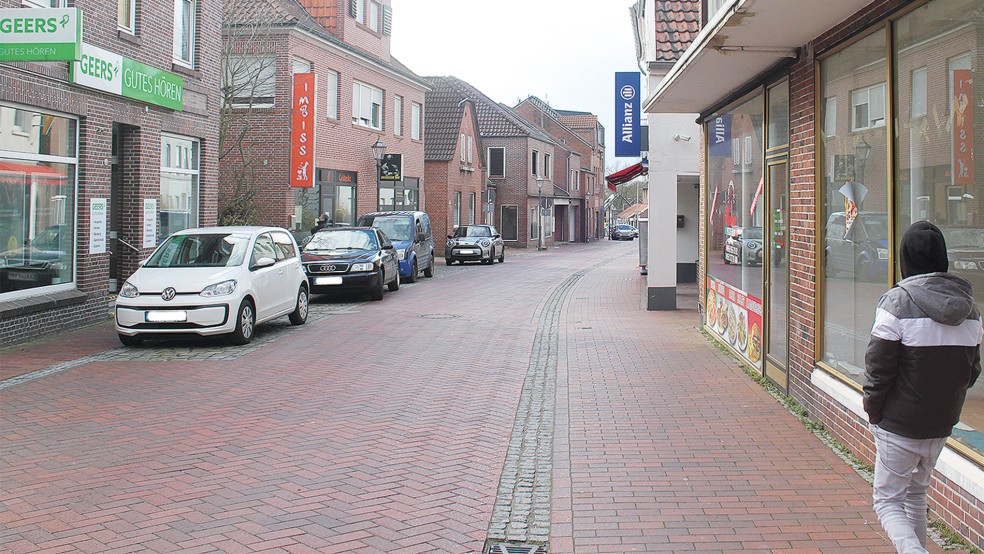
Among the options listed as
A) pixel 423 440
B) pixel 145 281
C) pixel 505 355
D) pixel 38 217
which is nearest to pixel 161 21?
pixel 38 217

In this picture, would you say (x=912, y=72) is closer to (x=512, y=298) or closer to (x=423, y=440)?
(x=423, y=440)

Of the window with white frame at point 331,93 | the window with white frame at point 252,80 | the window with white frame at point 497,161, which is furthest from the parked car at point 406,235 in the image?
the window with white frame at point 497,161

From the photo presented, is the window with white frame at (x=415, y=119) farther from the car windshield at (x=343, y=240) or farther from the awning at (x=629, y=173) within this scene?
the car windshield at (x=343, y=240)

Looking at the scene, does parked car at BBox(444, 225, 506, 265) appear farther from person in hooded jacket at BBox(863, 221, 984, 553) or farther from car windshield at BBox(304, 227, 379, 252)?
person in hooded jacket at BBox(863, 221, 984, 553)

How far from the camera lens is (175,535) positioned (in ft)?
16.0

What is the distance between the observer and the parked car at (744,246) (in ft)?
32.4

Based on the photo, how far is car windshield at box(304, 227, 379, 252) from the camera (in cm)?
1948

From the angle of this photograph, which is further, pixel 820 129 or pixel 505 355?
pixel 505 355

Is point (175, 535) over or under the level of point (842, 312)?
under

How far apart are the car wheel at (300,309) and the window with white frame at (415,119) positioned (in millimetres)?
22470

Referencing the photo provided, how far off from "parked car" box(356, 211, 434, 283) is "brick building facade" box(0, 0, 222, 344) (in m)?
6.68

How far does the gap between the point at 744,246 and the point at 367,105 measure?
2299 centimetres

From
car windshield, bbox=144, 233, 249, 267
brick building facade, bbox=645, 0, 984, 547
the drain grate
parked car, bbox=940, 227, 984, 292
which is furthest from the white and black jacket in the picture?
car windshield, bbox=144, 233, 249, 267

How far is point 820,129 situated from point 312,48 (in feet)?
71.9
